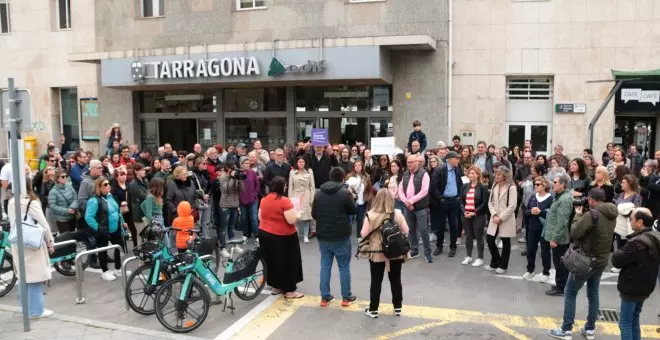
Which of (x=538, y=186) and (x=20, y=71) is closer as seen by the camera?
(x=538, y=186)

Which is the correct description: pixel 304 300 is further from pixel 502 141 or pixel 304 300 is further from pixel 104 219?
pixel 502 141

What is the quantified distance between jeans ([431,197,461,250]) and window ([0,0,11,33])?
20250mm

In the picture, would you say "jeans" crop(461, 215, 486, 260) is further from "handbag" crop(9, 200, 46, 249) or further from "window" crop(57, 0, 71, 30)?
"window" crop(57, 0, 71, 30)

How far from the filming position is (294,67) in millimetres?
15453

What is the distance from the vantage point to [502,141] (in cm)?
1620

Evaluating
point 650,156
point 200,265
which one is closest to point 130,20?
point 200,265

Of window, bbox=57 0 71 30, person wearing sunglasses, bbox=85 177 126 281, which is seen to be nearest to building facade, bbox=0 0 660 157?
window, bbox=57 0 71 30

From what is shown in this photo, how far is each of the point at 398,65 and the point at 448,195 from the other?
7.46 metres

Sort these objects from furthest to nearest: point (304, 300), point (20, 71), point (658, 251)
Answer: point (20, 71) → point (304, 300) → point (658, 251)

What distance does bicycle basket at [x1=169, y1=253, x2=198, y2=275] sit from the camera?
640 centimetres

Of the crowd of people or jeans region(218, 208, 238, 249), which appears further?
jeans region(218, 208, 238, 249)

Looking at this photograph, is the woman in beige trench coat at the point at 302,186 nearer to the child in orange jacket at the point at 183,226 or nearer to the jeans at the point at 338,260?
the child in orange jacket at the point at 183,226

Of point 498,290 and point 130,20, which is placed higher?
point 130,20

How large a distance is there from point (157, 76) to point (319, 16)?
5.40m
